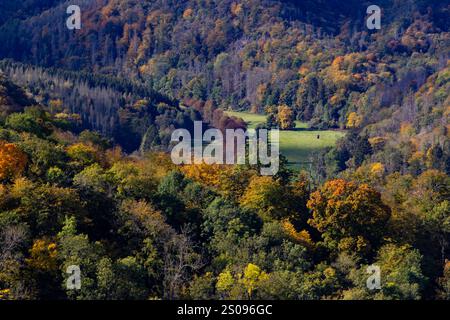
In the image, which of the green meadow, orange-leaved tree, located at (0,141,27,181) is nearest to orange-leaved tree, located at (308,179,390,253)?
orange-leaved tree, located at (0,141,27,181)

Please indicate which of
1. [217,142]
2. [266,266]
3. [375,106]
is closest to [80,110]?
[217,142]

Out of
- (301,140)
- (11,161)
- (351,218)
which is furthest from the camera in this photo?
(301,140)

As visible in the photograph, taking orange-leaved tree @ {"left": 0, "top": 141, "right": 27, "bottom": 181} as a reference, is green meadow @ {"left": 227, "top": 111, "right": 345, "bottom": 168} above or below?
below

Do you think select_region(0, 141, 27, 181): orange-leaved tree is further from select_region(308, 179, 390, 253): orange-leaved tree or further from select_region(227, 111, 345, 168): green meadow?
select_region(227, 111, 345, 168): green meadow

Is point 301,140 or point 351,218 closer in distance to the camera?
point 351,218

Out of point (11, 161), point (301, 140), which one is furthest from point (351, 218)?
point (301, 140)

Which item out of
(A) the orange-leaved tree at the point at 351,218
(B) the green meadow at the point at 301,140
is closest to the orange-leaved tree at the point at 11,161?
(A) the orange-leaved tree at the point at 351,218

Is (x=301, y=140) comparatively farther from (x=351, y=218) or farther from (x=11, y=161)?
(x=11, y=161)

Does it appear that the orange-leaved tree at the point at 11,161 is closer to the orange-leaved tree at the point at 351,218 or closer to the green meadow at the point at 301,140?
the orange-leaved tree at the point at 351,218

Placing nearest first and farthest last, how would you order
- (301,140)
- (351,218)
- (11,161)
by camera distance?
(11,161), (351,218), (301,140)
